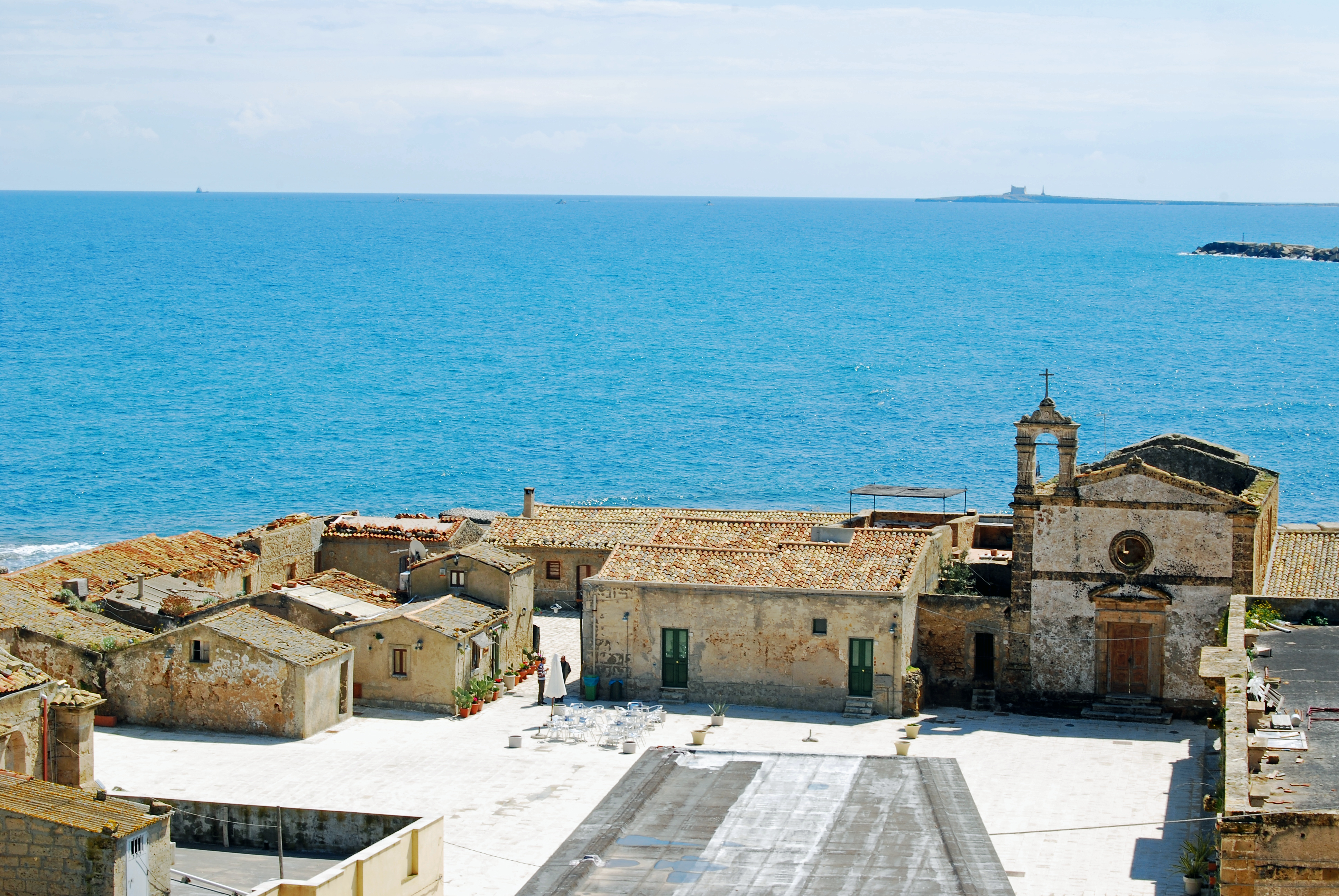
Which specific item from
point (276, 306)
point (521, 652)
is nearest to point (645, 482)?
point (521, 652)

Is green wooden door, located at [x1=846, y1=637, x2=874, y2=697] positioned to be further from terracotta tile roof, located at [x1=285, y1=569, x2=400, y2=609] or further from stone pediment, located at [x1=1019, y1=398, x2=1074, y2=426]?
terracotta tile roof, located at [x1=285, y1=569, x2=400, y2=609]

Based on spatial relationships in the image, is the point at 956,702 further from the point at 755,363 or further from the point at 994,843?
the point at 755,363

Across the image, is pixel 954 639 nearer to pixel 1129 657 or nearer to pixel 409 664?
pixel 1129 657

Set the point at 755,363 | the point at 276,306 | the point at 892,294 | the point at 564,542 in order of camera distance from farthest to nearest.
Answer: the point at 892,294
the point at 276,306
the point at 755,363
the point at 564,542

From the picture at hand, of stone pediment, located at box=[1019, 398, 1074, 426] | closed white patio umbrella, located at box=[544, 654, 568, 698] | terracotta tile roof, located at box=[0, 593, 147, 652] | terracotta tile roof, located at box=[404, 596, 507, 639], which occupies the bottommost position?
closed white patio umbrella, located at box=[544, 654, 568, 698]

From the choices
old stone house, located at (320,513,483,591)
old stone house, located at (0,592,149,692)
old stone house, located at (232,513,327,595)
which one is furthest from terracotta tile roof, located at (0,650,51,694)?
old stone house, located at (320,513,483,591)

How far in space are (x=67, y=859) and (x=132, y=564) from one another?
23.1 m

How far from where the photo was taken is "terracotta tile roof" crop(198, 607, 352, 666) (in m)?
34.8

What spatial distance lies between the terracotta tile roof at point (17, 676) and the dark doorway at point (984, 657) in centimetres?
2156

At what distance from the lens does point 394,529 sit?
157ft

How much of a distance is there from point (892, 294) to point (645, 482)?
109 metres

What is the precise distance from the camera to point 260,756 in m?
33.3

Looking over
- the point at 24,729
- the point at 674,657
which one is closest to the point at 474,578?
the point at 674,657

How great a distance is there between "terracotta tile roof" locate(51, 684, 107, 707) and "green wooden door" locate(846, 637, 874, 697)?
17488 mm
